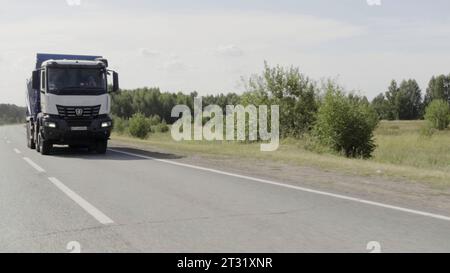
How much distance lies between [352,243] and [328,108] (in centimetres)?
1686

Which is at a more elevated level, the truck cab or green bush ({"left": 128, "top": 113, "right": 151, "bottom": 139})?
the truck cab

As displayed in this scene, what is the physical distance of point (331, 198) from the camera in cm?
830

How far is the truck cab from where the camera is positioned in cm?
1655

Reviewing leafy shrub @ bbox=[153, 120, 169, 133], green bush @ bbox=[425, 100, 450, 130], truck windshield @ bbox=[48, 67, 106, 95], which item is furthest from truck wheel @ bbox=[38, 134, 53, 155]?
green bush @ bbox=[425, 100, 450, 130]

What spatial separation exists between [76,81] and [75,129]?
5.41ft

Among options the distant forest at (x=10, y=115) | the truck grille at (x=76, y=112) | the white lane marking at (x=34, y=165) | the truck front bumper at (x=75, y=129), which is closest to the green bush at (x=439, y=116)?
the truck front bumper at (x=75, y=129)

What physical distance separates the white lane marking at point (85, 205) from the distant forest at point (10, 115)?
137 metres

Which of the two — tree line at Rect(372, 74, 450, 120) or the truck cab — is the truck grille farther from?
tree line at Rect(372, 74, 450, 120)

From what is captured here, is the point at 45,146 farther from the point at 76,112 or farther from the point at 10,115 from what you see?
the point at 10,115

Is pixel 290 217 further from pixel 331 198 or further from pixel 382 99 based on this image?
pixel 382 99

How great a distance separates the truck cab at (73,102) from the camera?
651 inches

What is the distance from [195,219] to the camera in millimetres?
6664

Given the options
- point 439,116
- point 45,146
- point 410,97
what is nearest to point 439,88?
point 410,97
